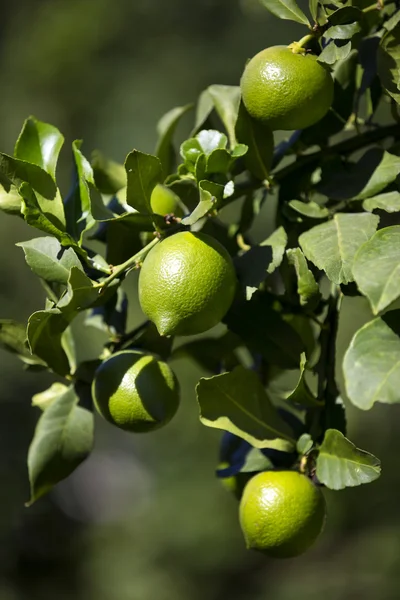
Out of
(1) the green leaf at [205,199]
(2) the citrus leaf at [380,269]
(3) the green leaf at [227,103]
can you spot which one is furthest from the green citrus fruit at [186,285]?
(3) the green leaf at [227,103]

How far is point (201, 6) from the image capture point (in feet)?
14.4

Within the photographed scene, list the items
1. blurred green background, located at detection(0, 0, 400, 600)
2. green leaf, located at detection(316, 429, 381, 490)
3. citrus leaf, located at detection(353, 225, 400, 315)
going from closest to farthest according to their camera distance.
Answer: citrus leaf, located at detection(353, 225, 400, 315) → green leaf, located at detection(316, 429, 381, 490) → blurred green background, located at detection(0, 0, 400, 600)

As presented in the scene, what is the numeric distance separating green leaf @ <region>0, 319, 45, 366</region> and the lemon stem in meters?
0.16

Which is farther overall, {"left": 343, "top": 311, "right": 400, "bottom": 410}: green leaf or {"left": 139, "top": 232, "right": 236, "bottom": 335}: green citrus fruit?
{"left": 139, "top": 232, "right": 236, "bottom": 335}: green citrus fruit

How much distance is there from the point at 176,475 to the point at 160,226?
3.46 meters

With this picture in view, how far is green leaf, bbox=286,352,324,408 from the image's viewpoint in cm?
72

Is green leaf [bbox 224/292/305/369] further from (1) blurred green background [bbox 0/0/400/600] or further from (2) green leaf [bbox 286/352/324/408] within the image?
(1) blurred green background [bbox 0/0/400/600]

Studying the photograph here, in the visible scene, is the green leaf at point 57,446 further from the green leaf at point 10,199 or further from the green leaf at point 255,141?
the green leaf at point 255,141

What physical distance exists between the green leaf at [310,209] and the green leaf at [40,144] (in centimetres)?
24

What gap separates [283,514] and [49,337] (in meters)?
0.29

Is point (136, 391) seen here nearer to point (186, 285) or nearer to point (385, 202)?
point (186, 285)

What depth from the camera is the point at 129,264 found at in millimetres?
762

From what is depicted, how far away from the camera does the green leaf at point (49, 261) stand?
2.45 feet

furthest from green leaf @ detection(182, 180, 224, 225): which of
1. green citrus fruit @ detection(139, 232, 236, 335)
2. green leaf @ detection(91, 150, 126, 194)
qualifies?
green leaf @ detection(91, 150, 126, 194)
